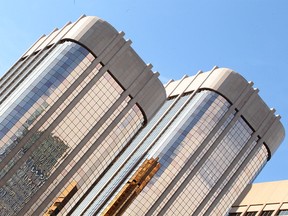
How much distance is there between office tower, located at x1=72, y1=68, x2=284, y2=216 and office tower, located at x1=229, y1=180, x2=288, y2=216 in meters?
5.10

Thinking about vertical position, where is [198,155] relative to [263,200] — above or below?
above

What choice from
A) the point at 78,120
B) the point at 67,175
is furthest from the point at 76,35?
the point at 67,175

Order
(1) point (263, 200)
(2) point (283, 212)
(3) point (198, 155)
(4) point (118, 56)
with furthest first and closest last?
(3) point (198, 155)
(4) point (118, 56)
(1) point (263, 200)
(2) point (283, 212)

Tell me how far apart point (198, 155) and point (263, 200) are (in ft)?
69.1

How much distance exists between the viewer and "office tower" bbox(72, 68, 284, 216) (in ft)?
467

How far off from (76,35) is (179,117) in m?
37.6

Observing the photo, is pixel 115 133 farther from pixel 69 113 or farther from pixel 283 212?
pixel 283 212

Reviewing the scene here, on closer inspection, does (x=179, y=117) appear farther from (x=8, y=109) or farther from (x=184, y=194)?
(x=8, y=109)

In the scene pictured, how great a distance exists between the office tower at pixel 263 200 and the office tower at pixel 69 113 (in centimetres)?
3139

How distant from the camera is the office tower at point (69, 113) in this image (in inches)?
4823

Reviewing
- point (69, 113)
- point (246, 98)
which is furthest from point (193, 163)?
point (69, 113)

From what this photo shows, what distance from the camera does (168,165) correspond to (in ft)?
471

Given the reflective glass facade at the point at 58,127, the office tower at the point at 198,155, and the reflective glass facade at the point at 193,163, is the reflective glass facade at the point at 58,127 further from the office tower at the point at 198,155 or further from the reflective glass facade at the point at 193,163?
the reflective glass facade at the point at 193,163

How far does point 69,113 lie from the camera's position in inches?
5079
